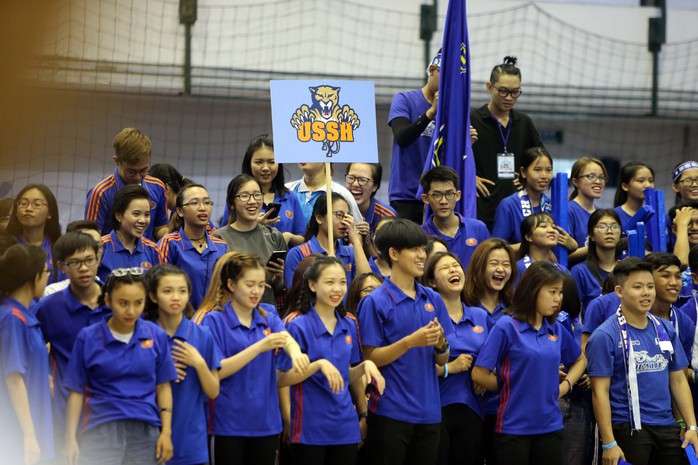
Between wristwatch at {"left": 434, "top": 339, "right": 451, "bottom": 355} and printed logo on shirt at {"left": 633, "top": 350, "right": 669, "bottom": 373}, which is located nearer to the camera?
wristwatch at {"left": 434, "top": 339, "right": 451, "bottom": 355}

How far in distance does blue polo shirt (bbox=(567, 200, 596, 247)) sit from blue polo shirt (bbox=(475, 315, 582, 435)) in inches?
73.2

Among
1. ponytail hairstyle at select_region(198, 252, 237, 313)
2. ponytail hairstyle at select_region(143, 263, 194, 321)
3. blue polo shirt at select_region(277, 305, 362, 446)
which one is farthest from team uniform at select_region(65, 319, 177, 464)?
blue polo shirt at select_region(277, 305, 362, 446)

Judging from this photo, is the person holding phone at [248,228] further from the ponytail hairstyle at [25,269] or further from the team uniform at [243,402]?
the ponytail hairstyle at [25,269]

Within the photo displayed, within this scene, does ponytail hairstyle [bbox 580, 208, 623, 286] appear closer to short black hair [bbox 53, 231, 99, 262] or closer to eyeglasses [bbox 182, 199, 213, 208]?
eyeglasses [bbox 182, 199, 213, 208]

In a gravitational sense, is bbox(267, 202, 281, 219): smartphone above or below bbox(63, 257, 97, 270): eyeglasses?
above

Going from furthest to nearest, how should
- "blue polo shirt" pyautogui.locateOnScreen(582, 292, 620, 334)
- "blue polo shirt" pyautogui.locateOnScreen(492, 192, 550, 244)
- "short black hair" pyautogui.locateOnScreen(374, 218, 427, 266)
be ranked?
"blue polo shirt" pyautogui.locateOnScreen(492, 192, 550, 244)
"blue polo shirt" pyautogui.locateOnScreen(582, 292, 620, 334)
"short black hair" pyautogui.locateOnScreen(374, 218, 427, 266)

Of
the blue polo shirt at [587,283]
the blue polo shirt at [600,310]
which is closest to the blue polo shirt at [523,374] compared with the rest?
the blue polo shirt at [600,310]

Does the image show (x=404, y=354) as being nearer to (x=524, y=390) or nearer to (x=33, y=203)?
(x=524, y=390)

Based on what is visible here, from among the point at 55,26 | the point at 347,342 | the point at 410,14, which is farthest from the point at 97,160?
the point at 55,26

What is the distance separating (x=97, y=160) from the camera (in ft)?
30.2

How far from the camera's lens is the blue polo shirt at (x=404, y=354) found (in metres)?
4.20

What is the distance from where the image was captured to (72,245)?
3674 millimetres

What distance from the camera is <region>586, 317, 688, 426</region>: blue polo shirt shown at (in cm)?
475

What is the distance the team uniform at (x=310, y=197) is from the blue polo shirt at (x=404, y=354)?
1342 millimetres
